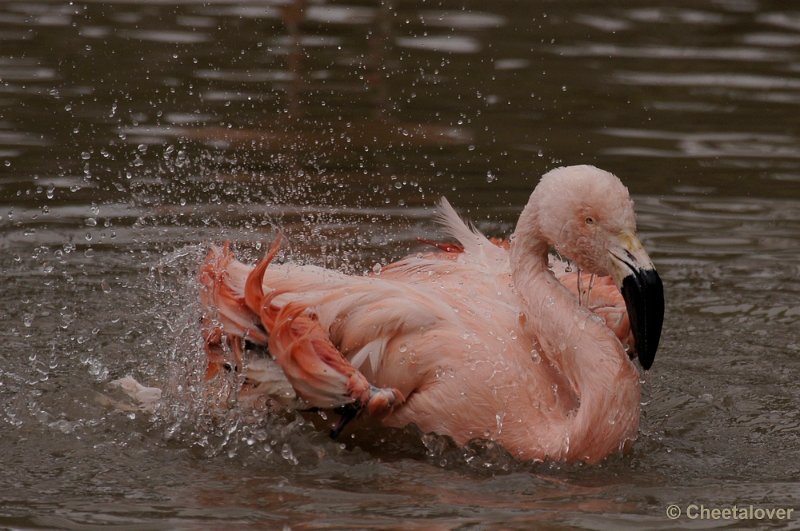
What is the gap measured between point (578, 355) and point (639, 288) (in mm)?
435

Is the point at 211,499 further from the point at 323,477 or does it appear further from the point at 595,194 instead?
the point at 595,194

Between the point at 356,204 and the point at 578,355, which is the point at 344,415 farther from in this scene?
the point at 356,204

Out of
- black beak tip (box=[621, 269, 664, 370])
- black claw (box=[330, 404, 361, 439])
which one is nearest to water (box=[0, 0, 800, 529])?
black claw (box=[330, 404, 361, 439])

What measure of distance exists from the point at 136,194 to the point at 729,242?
3.92m

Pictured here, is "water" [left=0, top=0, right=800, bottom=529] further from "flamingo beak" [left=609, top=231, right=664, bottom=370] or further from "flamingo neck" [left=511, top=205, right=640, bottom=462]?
"flamingo beak" [left=609, top=231, right=664, bottom=370]

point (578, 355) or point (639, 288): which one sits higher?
point (639, 288)

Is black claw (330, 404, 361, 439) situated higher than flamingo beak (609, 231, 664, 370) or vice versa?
flamingo beak (609, 231, 664, 370)

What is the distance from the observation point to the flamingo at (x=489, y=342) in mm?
5859

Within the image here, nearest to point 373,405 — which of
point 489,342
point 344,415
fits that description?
point 344,415

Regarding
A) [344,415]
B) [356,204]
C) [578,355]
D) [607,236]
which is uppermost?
[607,236]

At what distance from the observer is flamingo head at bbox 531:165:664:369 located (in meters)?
5.79

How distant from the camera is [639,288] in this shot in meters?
5.77

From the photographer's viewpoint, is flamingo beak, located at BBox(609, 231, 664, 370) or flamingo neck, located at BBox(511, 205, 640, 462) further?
flamingo neck, located at BBox(511, 205, 640, 462)

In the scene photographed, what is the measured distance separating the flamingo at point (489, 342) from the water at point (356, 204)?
183 mm
